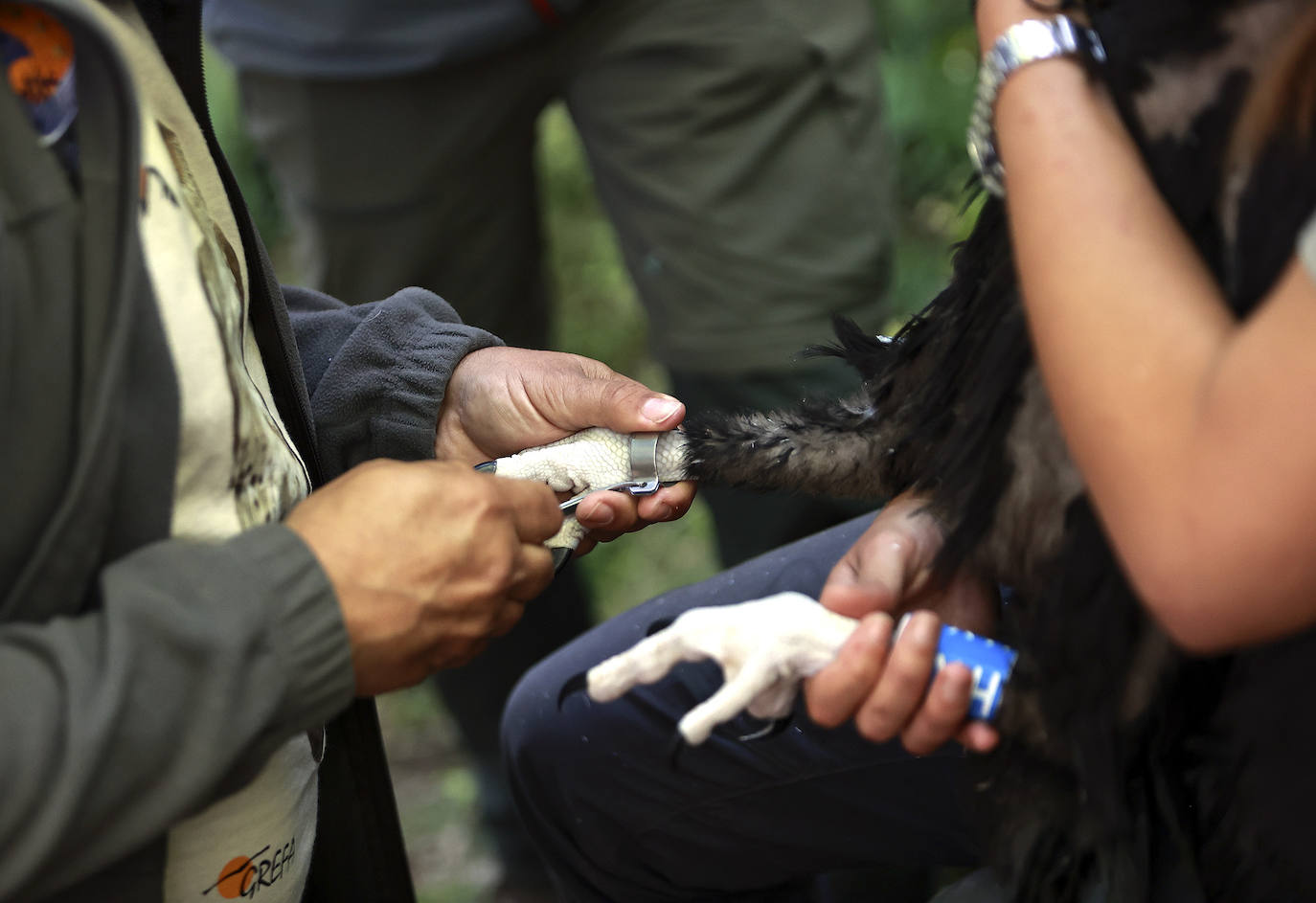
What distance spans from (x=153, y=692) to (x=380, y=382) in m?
0.59

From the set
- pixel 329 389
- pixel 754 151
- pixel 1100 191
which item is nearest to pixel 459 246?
pixel 754 151

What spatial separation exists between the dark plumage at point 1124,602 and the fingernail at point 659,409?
0.26 metres

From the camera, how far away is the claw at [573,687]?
1.28 meters

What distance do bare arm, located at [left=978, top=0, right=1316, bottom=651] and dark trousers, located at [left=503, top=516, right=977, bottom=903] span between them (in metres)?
0.43

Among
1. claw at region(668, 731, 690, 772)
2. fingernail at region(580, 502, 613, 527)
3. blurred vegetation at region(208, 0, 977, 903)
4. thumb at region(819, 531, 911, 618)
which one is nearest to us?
thumb at region(819, 531, 911, 618)

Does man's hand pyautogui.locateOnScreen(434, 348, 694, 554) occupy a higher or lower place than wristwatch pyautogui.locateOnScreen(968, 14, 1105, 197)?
lower

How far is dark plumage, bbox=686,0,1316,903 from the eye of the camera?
2.80 ft

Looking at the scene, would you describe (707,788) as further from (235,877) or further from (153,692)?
(153,692)

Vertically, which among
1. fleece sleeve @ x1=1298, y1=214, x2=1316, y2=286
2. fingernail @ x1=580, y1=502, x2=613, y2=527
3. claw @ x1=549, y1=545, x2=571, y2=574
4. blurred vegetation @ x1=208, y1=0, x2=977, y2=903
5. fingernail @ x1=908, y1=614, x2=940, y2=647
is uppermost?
fleece sleeve @ x1=1298, y1=214, x2=1316, y2=286

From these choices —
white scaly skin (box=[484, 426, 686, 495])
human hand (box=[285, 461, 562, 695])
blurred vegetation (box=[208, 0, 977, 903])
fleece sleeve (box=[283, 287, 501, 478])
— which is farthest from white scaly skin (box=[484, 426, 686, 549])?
blurred vegetation (box=[208, 0, 977, 903])

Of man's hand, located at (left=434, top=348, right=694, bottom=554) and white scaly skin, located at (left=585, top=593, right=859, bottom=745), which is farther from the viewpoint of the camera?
man's hand, located at (left=434, top=348, right=694, bottom=554)

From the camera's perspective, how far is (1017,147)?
2.79 ft

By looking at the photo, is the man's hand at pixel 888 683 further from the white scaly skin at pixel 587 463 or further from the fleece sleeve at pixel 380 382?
the fleece sleeve at pixel 380 382

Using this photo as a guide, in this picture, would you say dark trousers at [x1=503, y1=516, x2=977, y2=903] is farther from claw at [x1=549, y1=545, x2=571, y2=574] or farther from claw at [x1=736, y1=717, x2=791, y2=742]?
claw at [x1=549, y1=545, x2=571, y2=574]
